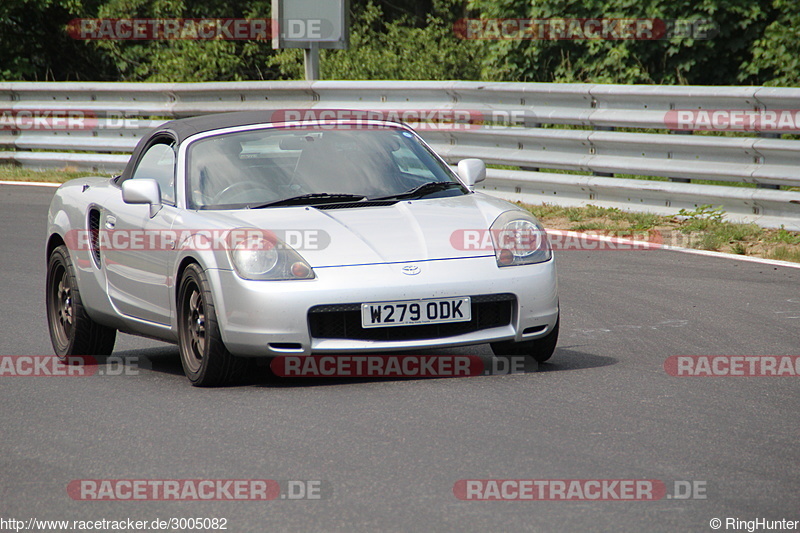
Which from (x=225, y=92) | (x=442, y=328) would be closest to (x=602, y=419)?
(x=442, y=328)

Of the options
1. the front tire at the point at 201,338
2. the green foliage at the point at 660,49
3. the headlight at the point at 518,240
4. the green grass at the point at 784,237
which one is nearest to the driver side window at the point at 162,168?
the front tire at the point at 201,338

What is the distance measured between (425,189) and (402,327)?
3.84 ft

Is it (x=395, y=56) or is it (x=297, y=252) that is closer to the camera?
(x=297, y=252)

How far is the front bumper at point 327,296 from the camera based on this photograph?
236 inches

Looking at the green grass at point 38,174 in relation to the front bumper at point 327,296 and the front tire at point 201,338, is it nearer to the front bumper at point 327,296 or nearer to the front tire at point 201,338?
the front tire at point 201,338

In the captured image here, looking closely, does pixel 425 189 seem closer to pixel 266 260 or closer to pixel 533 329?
pixel 533 329

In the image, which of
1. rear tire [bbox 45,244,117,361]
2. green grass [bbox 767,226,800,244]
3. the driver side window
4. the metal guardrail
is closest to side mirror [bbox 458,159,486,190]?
the driver side window

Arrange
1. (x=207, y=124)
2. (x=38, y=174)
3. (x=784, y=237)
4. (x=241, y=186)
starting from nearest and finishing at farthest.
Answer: (x=241, y=186) < (x=207, y=124) < (x=784, y=237) < (x=38, y=174)

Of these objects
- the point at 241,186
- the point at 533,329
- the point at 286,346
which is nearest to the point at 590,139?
the point at 241,186

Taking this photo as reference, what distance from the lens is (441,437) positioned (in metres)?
5.07

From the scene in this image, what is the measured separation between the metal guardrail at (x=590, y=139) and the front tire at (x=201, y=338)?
20.6ft

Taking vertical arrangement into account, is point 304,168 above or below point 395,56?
above

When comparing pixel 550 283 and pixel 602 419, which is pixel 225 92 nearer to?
pixel 550 283

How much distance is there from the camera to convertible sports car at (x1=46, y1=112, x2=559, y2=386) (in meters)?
6.05
